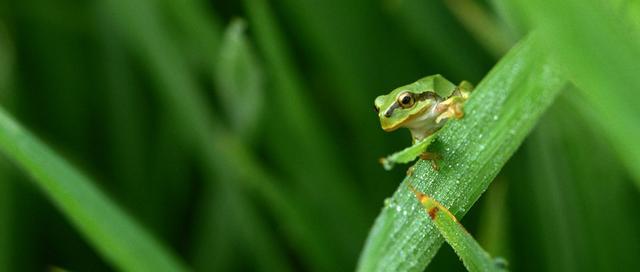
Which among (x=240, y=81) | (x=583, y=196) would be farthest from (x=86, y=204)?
(x=583, y=196)

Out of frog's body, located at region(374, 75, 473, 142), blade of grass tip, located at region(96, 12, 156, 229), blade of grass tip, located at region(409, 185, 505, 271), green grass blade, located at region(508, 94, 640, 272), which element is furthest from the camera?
blade of grass tip, located at region(96, 12, 156, 229)

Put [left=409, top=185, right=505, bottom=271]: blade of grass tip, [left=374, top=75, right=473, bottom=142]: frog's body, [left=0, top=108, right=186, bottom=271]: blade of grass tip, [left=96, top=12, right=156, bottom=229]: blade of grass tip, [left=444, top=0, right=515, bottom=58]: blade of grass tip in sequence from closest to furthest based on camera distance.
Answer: [left=409, top=185, right=505, bottom=271]: blade of grass tip → [left=374, top=75, right=473, bottom=142]: frog's body → [left=0, top=108, right=186, bottom=271]: blade of grass tip → [left=444, top=0, right=515, bottom=58]: blade of grass tip → [left=96, top=12, right=156, bottom=229]: blade of grass tip

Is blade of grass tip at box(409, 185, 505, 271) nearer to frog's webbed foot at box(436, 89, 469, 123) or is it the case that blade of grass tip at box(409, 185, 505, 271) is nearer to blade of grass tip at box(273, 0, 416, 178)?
Answer: frog's webbed foot at box(436, 89, 469, 123)

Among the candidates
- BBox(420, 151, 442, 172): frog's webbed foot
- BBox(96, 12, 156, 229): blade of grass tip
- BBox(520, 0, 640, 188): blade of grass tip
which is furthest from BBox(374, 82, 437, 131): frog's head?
BBox(96, 12, 156, 229): blade of grass tip

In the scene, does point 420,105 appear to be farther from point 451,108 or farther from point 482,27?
point 482,27

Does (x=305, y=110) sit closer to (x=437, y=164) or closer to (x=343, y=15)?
(x=343, y=15)

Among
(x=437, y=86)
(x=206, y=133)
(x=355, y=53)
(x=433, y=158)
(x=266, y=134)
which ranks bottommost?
(x=433, y=158)

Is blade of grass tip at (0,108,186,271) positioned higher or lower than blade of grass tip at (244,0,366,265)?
lower

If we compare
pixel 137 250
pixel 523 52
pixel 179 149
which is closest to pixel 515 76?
pixel 523 52
